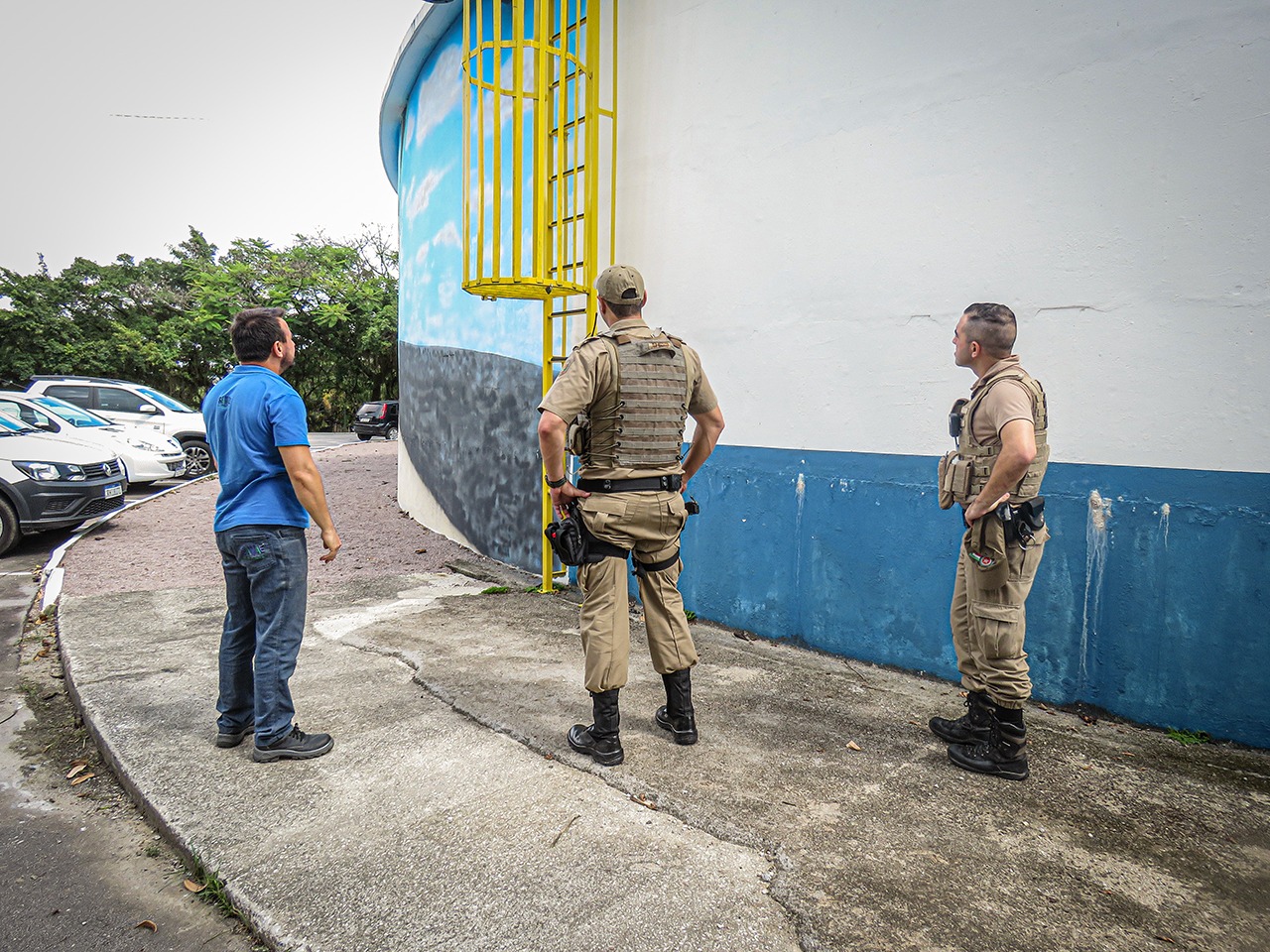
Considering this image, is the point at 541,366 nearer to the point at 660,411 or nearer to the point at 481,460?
the point at 481,460

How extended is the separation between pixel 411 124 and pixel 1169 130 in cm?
775

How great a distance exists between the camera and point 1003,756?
9.69ft

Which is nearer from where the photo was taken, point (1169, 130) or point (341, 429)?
point (1169, 130)

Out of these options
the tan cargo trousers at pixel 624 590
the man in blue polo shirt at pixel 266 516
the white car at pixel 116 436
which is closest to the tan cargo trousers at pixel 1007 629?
the tan cargo trousers at pixel 624 590

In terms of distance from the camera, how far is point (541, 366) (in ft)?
19.4

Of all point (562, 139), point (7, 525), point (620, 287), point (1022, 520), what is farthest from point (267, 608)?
point (7, 525)

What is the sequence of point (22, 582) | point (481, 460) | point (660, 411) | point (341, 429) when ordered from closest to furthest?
1. point (660, 411)
2. point (22, 582)
3. point (481, 460)
4. point (341, 429)

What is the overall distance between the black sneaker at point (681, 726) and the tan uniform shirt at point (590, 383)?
1029mm

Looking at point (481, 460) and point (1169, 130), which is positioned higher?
point (1169, 130)

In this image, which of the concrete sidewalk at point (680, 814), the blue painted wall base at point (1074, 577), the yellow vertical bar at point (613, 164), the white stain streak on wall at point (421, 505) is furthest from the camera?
the white stain streak on wall at point (421, 505)

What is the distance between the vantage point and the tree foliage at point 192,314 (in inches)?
1070

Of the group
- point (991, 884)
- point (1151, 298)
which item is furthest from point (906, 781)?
point (1151, 298)

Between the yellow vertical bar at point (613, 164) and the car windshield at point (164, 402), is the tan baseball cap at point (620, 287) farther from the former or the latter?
the car windshield at point (164, 402)

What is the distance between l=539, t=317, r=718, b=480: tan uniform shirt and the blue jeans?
1.16 m
